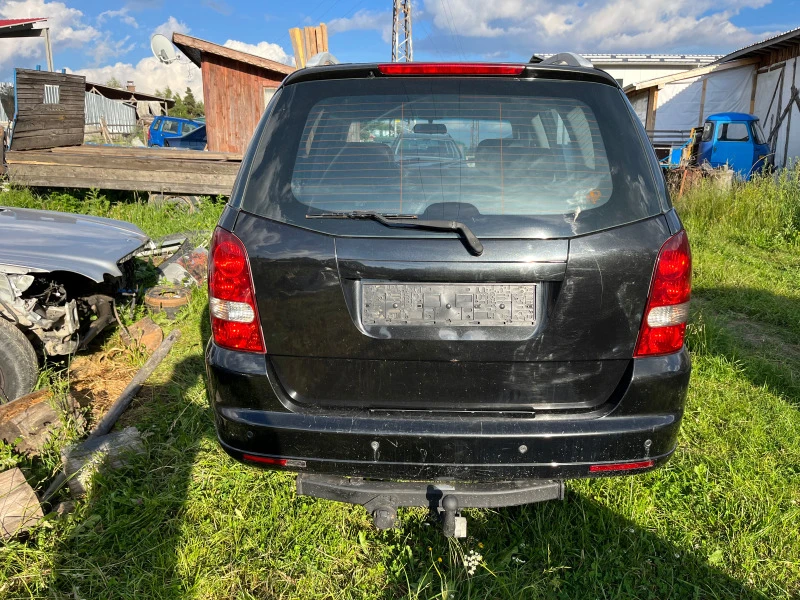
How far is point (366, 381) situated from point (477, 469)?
19.5 inches

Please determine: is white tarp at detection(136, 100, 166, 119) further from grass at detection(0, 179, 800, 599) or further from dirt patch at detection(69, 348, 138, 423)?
grass at detection(0, 179, 800, 599)

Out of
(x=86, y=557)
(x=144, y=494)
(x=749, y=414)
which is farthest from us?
(x=749, y=414)

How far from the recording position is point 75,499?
2783 mm

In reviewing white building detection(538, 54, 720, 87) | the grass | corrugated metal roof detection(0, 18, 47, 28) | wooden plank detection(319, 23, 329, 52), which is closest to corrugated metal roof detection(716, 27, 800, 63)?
white building detection(538, 54, 720, 87)

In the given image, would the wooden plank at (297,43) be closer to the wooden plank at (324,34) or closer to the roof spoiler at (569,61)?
the wooden plank at (324,34)

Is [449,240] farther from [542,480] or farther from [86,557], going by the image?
[86,557]

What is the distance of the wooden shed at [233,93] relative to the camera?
46.8ft

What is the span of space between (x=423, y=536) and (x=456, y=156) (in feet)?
5.62

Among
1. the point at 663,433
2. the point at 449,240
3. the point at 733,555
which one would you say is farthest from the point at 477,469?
the point at 733,555

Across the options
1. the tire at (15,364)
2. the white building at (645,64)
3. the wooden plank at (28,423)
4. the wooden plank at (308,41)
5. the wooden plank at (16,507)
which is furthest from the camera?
the white building at (645,64)

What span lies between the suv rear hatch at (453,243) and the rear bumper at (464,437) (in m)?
0.06

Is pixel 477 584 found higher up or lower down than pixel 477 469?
lower down

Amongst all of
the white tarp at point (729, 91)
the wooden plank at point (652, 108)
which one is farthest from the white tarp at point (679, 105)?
the white tarp at point (729, 91)

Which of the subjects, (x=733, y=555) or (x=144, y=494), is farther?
(x=144, y=494)
